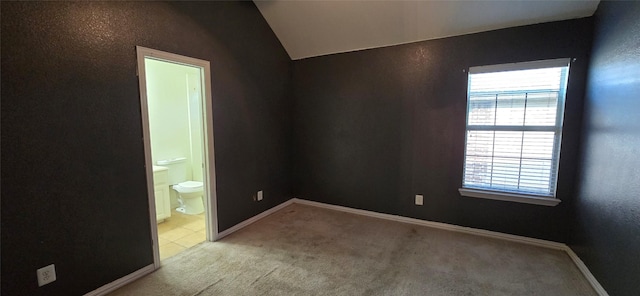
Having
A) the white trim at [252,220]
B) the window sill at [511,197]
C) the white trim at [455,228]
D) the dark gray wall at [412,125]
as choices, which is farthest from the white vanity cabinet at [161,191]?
the window sill at [511,197]

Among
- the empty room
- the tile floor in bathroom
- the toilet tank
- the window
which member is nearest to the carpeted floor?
the empty room

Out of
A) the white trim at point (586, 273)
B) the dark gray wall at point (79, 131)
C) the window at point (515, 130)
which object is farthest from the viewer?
the window at point (515, 130)

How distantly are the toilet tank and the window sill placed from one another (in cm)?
388

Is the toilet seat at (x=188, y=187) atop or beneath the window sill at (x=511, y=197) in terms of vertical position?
beneath

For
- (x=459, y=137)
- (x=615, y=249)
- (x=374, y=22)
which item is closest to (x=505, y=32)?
(x=459, y=137)

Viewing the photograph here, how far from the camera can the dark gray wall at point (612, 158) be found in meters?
1.77

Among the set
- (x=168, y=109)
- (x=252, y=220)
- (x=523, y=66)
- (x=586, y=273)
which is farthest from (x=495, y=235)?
(x=168, y=109)

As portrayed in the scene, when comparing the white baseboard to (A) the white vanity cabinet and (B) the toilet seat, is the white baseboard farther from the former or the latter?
(A) the white vanity cabinet

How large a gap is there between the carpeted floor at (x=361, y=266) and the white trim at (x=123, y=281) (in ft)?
0.18

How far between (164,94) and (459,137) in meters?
4.04

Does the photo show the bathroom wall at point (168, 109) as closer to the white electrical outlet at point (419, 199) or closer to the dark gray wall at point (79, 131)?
the dark gray wall at point (79, 131)

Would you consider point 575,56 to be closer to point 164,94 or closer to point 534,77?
point 534,77

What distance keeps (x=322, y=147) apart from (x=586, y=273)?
3.02 meters

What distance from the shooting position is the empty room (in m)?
1.79
